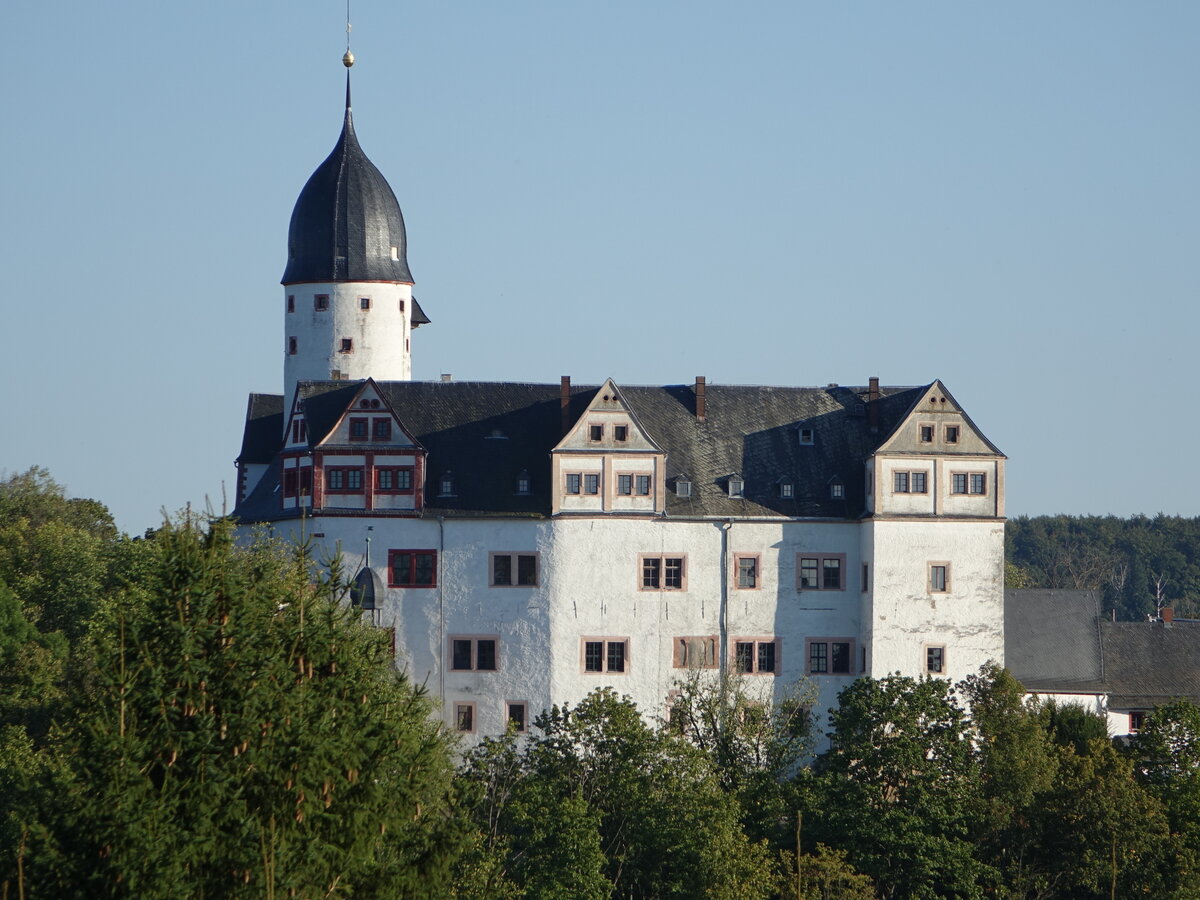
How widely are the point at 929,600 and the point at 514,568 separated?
11548mm

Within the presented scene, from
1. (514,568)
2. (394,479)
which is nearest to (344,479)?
(394,479)

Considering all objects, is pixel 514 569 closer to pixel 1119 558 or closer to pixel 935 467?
pixel 935 467

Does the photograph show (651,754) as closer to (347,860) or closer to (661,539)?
(661,539)

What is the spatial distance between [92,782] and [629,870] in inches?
1094

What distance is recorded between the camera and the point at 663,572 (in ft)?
201

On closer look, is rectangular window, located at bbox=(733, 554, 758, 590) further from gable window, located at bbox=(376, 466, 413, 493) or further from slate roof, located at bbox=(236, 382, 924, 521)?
gable window, located at bbox=(376, 466, 413, 493)

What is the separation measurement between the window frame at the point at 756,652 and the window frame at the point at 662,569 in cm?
214

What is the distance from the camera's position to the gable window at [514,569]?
198 ft

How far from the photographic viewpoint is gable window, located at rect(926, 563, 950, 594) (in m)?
61.1

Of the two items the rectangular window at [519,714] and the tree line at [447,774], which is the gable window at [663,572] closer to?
the tree line at [447,774]

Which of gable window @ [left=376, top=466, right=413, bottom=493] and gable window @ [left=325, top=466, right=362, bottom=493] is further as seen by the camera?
gable window @ [left=376, top=466, right=413, bottom=493]

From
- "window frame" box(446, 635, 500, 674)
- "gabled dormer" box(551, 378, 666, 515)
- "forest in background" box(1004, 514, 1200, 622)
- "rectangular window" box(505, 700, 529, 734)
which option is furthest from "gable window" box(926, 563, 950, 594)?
"forest in background" box(1004, 514, 1200, 622)

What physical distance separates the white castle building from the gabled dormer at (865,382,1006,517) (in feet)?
0.18

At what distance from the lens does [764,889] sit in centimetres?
5088
